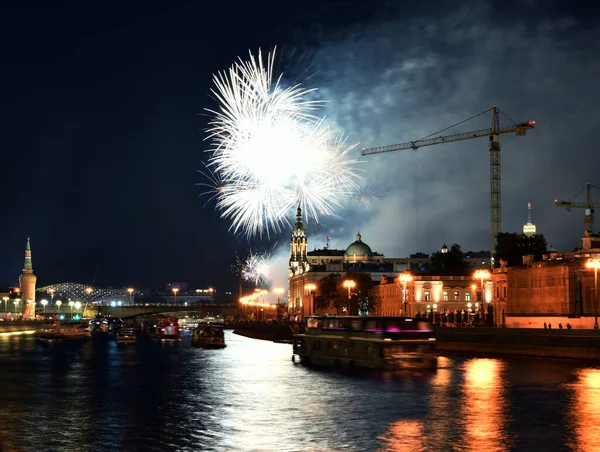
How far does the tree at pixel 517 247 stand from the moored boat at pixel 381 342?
290 feet

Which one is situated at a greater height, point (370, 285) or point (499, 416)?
point (370, 285)

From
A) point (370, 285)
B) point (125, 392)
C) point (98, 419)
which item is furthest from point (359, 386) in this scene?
point (370, 285)

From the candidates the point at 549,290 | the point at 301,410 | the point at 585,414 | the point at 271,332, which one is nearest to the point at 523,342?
the point at 549,290

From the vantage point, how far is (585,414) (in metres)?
32.5

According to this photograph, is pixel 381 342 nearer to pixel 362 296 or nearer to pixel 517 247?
pixel 517 247

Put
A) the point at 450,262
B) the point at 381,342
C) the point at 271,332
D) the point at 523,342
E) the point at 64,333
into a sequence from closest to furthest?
the point at 381,342 → the point at 523,342 → the point at 271,332 → the point at 64,333 → the point at 450,262

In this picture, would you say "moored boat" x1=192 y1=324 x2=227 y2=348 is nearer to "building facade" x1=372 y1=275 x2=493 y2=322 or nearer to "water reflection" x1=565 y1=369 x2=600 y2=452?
"water reflection" x1=565 y1=369 x2=600 y2=452

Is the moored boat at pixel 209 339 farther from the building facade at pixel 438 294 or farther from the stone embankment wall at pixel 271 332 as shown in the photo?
the building facade at pixel 438 294

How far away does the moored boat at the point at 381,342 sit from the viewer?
51.5 m

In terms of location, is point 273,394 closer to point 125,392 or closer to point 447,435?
point 125,392

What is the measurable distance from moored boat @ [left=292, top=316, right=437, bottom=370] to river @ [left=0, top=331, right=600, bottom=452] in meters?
1.46

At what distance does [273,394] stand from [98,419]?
10239mm

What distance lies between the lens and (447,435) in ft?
89.7

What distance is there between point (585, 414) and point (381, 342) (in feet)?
65.8
